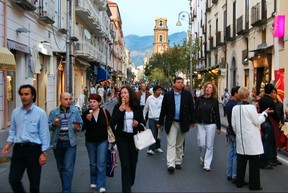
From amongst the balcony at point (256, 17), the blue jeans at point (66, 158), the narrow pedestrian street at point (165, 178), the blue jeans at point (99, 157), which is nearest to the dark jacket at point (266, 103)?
the narrow pedestrian street at point (165, 178)

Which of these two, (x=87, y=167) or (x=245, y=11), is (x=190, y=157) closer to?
(x=87, y=167)

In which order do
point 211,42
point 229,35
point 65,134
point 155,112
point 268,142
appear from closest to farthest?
point 65,134 → point 268,142 → point 155,112 → point 229,35 → point 211,42

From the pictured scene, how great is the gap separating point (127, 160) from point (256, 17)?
18.9 metres

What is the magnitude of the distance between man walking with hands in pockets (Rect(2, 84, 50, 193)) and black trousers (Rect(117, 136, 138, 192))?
1.45 meters

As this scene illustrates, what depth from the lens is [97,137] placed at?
632cm

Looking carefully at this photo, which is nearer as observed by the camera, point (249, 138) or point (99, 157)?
point (99, 157)

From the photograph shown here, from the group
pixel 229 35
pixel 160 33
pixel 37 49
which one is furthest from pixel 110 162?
pixel 160 33

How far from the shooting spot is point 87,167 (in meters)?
8.66

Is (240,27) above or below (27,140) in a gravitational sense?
above

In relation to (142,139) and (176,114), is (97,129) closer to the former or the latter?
(142,139)

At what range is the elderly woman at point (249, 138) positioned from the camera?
6809mm

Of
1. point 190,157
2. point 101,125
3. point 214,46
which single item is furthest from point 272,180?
point 214,46

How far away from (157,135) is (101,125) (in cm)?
462

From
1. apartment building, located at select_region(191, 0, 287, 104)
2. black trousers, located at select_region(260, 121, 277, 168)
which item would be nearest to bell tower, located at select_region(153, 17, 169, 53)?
apartment building, located at select_region(191, 0, 287, 104)
